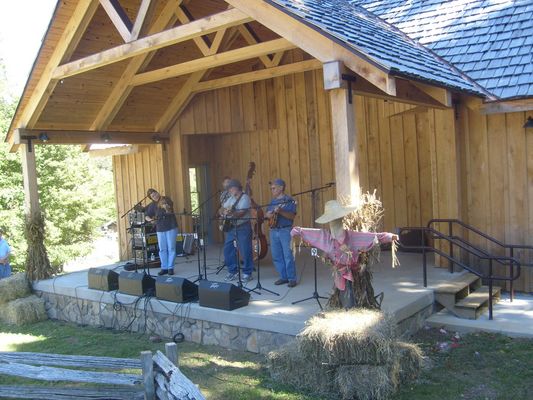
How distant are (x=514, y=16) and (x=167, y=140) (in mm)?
6204

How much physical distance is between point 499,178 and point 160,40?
4636mm

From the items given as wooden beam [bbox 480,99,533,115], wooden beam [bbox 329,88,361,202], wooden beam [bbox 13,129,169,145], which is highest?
wooden beam [bbox 13,129,169,145]

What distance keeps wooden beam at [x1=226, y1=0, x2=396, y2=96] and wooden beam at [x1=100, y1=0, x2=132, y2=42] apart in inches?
74.9

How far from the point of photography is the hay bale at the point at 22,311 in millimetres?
8211

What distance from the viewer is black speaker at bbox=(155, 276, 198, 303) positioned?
21.7 ft

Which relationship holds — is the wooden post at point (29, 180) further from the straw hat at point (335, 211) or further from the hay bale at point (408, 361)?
the hay bale at point (408, 361)

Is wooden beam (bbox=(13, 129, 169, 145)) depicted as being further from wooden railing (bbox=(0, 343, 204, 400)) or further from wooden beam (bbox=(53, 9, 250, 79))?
wooden railing (bbox=(0, 343, 204, 400))

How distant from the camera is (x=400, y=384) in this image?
4.56 meters

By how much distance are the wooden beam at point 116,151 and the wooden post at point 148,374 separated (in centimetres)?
694

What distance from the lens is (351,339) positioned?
4.34 meters

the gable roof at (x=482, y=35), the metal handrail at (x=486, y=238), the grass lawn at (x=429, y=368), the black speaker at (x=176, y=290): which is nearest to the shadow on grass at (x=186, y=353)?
the grass lawn at (x=429, y=368)

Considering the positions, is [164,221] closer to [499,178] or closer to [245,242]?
[245,242]

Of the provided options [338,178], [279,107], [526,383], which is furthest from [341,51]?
[279,107]

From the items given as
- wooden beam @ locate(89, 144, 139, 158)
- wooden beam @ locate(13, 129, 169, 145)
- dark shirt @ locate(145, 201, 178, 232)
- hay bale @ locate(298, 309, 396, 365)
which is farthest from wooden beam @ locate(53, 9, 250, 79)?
hay bale @ locate(298, 309, 396, 365)
